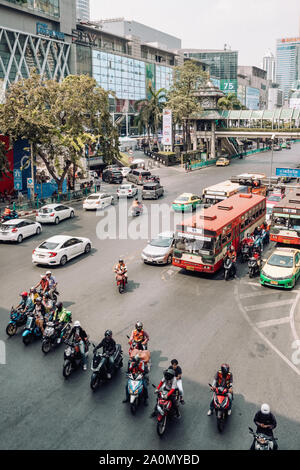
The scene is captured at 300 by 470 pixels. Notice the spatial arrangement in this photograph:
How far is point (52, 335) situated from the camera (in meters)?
14.9

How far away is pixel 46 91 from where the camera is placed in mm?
40094

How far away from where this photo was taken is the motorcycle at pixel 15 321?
1594 cm

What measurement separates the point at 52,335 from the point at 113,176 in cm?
4405

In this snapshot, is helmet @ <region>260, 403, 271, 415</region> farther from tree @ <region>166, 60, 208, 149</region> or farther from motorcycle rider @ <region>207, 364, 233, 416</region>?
tree @ <region>166, 60, 208, 149</region>

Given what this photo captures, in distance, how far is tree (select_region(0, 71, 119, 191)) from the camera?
1458 inches

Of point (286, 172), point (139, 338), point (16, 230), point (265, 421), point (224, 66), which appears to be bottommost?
point (139, 338)

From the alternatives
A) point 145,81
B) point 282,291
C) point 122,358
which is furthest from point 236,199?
point 145,81

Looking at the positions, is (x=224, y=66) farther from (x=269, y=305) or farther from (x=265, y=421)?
(x=265, y=421)

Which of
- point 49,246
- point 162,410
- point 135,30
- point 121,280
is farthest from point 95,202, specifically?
point 135,30

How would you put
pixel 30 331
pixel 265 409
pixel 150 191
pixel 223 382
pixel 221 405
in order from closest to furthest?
pixel 265 409
pixel 221 405
pixel 223 382
pixel 30 331
pixel 150 191

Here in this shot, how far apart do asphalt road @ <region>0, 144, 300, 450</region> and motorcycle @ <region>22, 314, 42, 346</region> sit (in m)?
0.34

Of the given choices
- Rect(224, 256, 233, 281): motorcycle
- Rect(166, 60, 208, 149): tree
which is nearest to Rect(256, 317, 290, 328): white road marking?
Rect(224, 256, 233, 281): motorcycle

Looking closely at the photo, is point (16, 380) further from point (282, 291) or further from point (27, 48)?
point (27, 48)
